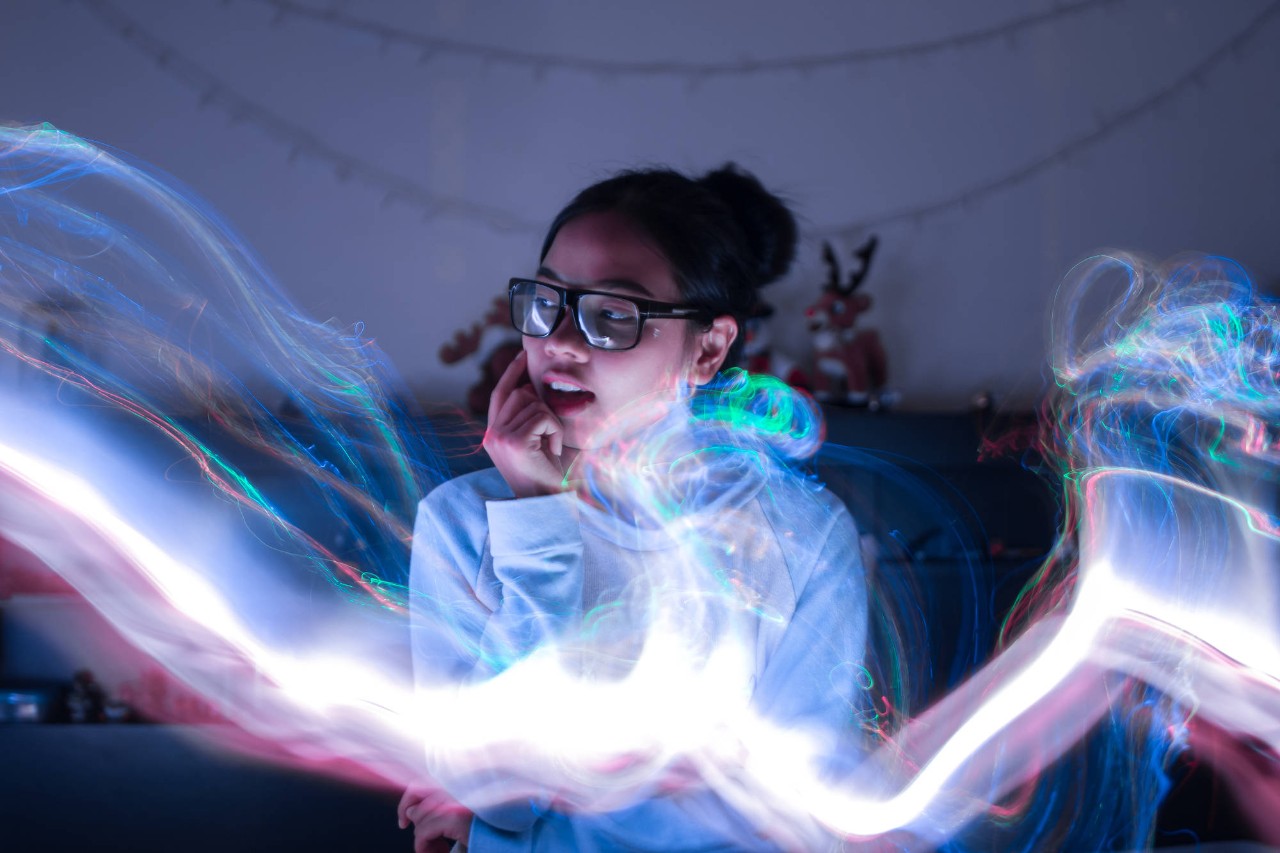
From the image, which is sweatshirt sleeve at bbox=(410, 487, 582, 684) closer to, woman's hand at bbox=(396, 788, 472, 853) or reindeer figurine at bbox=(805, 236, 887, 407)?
woman's hand at bbox=(396, 788, 472, 853)

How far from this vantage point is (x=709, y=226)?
131 centimetres

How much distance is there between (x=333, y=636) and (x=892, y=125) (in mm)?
2570

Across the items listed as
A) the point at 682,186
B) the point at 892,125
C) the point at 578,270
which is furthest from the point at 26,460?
the point at 892,125

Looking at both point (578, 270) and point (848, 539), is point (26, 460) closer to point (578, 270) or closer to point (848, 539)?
point (578, 270)

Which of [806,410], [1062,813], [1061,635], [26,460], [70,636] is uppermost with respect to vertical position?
[806,410]

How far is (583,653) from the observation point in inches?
43.9

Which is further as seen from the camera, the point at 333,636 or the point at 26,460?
the point at 333,636

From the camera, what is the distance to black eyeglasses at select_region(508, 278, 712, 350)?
1163mm

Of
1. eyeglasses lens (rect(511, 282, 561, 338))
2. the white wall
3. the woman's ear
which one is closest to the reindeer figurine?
the white wall

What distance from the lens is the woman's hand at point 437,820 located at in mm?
1065

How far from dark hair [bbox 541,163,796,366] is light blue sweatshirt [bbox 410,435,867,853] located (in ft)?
1.04

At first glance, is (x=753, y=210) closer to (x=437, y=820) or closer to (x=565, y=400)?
(x=565, y=400)

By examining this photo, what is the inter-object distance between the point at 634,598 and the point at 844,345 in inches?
71.3

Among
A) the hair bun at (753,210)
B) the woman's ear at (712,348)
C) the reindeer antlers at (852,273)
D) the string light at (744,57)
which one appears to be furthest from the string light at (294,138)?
the woman's ear at (712,348)
